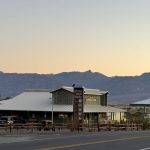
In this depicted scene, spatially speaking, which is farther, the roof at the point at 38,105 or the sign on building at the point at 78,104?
the roof at the point at 38,105

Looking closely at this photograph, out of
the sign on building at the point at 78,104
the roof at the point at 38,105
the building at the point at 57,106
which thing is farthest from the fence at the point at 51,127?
the building at the point at 57,106

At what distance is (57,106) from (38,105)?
3.16m

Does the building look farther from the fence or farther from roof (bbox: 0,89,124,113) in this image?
the fence

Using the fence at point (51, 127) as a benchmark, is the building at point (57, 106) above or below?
above

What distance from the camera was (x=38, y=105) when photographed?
94.4 m

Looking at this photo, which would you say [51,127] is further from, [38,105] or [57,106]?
[38,105]

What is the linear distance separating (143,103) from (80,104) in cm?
5553

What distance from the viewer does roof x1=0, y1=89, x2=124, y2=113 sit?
3593 inches

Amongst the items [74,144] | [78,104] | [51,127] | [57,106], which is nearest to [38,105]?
[57,106]

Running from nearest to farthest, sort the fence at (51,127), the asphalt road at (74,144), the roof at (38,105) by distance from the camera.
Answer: the asphalt road at (74,144) < the fence at (51,127) < the roof at (38,105)

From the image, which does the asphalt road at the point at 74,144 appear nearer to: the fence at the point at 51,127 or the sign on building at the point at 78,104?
the fence at the point at 51,127

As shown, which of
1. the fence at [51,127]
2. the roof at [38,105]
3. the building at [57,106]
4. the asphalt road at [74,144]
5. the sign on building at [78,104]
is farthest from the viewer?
the roof at [38,105]

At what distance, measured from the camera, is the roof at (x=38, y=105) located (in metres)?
91.2

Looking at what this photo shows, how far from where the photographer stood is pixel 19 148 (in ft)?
104
